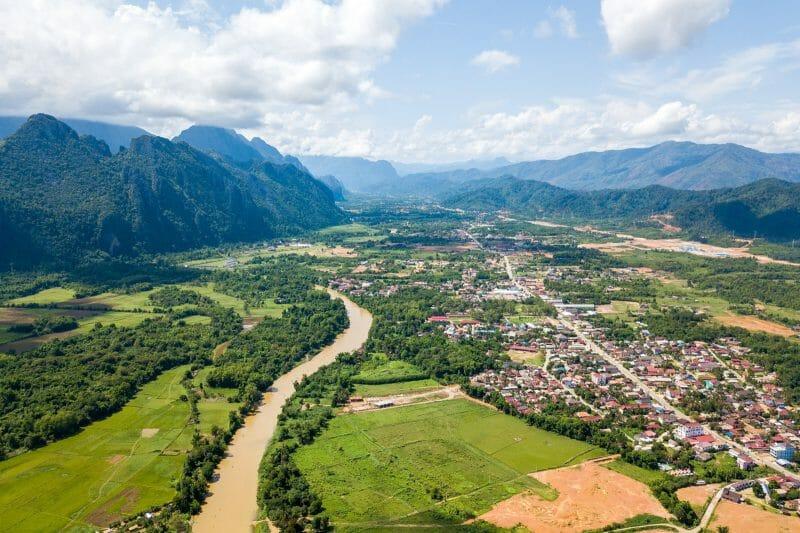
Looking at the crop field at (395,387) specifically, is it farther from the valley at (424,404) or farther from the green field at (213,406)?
the green field at (213,406)

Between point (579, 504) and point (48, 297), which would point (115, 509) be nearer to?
point (579, 504)

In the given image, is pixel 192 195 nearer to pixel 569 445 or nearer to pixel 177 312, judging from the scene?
pixel 177 312

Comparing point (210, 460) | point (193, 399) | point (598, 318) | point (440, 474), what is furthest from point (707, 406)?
point (193, 399)

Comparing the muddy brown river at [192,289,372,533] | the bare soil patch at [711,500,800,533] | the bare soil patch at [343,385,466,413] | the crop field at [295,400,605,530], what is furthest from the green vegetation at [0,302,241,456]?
the bare soil patch at [711,500,800,533]

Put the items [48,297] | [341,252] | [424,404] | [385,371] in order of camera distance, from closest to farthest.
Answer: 1. [424,404]
2. [385,371]
3. [48,297]
4. [341,252]

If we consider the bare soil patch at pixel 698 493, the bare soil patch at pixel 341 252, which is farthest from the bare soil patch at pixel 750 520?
the bare soil patch at pixel 341 252

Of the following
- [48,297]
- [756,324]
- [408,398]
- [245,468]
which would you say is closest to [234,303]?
[48,297]
